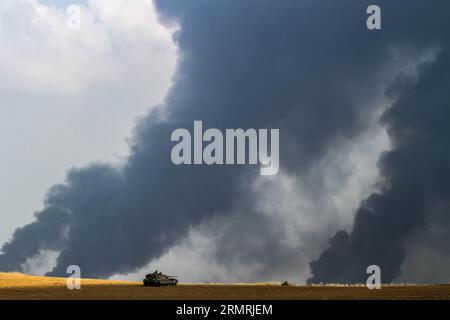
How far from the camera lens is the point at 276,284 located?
8556 centimetres

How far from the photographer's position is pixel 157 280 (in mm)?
76688

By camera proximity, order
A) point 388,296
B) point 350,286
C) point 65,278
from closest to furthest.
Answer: point 388,296 → point 350,286 → point 65,278

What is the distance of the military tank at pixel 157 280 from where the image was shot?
252ft

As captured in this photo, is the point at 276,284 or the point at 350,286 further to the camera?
the point at 276,284

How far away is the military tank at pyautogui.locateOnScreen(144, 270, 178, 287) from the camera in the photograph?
7669cm
